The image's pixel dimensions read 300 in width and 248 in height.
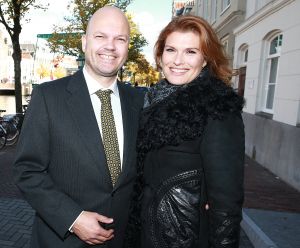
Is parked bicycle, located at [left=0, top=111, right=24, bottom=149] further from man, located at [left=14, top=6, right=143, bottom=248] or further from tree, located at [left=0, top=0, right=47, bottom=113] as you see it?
man, located at [left=14, top=6, right=143, bottom=248]

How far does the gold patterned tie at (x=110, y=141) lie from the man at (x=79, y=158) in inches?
0.4

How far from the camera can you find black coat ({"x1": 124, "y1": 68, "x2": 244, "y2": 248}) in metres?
1.75

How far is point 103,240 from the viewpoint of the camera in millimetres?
1915

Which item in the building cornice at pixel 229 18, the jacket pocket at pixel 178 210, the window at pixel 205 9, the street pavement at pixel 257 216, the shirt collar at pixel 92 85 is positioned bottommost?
the street pavement at pixel 257 216

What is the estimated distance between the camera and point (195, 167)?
184 centimetres

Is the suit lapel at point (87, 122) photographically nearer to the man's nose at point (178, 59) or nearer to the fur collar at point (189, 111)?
the fur collar at point (189, 111)

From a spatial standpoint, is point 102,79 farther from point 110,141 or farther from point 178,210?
point 178,210

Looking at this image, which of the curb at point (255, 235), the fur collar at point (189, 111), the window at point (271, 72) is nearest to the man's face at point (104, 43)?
the fur collar at point (189, 111)

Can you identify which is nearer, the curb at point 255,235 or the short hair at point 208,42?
the short hair at point 208,42

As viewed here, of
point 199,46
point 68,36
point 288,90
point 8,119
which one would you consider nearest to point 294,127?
point 288,90

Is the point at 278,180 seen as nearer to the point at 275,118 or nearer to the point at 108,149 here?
the point at 275,118

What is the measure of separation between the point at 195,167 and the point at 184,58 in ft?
2.53

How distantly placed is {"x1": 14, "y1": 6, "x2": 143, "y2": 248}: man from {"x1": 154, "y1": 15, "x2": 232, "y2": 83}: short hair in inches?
18.3

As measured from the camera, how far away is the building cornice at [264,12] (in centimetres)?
770
